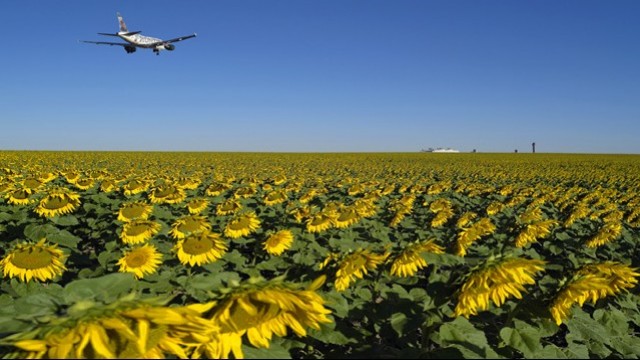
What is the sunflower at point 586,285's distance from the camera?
203cm

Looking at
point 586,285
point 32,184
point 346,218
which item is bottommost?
point 346,218

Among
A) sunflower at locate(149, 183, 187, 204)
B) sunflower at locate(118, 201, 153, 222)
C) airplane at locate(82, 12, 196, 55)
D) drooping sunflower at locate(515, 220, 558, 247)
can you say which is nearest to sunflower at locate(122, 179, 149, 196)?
sunflower at locate(149, 183, 187, 204)

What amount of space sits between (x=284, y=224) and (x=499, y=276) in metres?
4.49

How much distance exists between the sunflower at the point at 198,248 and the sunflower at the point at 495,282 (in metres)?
2.24

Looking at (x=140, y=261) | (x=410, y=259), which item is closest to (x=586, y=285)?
(x=410, y=259)

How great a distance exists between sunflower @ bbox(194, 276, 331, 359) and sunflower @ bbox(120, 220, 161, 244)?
346cm

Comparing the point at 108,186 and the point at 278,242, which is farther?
the point at 108,186

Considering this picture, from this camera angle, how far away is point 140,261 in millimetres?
3773

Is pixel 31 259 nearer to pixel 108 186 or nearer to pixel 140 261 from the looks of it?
pixel 140 261

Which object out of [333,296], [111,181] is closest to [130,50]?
[111,181]

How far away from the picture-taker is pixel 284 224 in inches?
245

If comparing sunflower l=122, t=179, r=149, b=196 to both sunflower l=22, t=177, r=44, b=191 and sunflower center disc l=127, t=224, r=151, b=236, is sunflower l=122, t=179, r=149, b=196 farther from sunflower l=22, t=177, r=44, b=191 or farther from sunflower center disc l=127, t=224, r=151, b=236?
sunflower center disc l=127, t=224, r=151, b=236

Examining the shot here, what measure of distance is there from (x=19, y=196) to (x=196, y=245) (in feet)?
14.4

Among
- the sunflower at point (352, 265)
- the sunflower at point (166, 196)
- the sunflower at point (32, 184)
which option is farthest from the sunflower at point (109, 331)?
the sunflower at point (32, 184)
